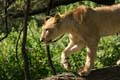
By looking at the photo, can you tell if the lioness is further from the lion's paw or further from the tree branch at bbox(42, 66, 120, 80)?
the tree branch at bbox(42, 66, 120, 80)

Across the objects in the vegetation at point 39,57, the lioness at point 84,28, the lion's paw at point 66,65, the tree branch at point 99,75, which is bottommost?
the vegetation at point 39,57

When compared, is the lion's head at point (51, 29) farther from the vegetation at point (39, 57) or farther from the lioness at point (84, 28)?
the vegetation at point (39, 57)

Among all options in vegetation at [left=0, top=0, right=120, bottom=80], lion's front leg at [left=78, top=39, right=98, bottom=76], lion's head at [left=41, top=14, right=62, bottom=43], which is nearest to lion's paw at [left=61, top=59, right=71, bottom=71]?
lion's front leg at [left=78, top=39, right=98, bottom=76]

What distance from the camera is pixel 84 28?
18.3ft

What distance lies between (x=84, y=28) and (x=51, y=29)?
0.38 metres

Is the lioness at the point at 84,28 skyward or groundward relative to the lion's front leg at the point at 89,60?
skyward

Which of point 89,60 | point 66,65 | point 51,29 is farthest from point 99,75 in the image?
point 51,29

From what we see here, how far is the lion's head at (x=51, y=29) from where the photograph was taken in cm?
545

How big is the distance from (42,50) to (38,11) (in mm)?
842

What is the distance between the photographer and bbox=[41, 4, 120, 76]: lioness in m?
5.51

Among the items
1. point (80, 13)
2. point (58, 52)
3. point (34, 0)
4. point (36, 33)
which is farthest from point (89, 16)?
point (36, 33)

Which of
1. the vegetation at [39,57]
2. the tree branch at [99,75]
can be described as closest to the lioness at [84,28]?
the tree branch at [99,75]

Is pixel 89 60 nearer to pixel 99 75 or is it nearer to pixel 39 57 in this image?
pixel 99 75

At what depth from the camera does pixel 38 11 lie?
30.5 ft
